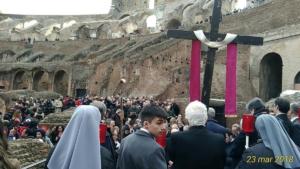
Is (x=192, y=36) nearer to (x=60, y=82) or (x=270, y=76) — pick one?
(x=270, y=76)

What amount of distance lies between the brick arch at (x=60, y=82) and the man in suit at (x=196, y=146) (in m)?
42.2

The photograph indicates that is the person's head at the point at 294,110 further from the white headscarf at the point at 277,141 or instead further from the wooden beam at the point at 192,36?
the wooden beam at the point at 192,36

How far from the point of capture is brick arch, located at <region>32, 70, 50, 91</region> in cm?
4753

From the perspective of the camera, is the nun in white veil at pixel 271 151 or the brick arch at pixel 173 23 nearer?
the nun in white veil at pixel 271 151

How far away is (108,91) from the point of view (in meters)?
36.3

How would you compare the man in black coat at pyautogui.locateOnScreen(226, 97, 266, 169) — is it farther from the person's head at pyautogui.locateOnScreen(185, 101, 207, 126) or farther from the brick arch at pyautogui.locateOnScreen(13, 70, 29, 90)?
the brick arch at pyautogui.locateOnScreen(13, 70, 29, 90)

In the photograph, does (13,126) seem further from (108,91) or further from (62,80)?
(62,80)

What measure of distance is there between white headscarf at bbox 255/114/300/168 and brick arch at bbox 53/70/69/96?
42968 millimetres

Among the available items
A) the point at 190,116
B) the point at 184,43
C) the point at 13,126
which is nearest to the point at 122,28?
the point at 184,43

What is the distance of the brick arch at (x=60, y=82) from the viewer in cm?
4694

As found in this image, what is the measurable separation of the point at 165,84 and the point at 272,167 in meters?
23.7

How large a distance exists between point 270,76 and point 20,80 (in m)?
29.6

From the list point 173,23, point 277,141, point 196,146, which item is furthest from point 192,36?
point 173,23

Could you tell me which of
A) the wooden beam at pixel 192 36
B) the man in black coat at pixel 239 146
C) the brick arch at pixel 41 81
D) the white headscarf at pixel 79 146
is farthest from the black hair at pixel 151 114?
the brick arch at pixel 41 81
